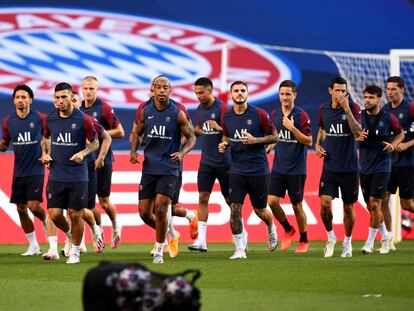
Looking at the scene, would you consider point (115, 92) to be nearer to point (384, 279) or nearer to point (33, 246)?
point (33, 246)

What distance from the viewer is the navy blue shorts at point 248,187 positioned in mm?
15836

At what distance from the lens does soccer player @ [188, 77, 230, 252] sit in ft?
57.6

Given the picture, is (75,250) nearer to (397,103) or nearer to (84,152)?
(84,152)

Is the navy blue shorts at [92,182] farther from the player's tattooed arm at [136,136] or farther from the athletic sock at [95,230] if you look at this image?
the player's tattooed arm at [136,136]

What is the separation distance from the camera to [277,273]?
13227 millimetres

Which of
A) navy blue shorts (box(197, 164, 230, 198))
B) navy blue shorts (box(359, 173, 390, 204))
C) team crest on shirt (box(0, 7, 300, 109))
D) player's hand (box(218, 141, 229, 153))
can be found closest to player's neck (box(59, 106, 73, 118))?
player's hand (box(218, 141, 229, 153))

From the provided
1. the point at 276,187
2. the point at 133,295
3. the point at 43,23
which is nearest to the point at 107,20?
the point at 43,23

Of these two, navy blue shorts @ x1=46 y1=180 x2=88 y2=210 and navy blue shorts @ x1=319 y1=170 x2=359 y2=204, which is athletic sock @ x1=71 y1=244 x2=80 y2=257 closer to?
navy blue shorts @ x1=46 y1=180 x2=88 y2=210

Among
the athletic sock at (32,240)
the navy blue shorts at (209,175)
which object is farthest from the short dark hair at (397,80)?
the athletic sock at (32,240)

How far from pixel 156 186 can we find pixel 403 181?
4.75 metres

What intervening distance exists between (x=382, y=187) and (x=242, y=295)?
20.3 ft

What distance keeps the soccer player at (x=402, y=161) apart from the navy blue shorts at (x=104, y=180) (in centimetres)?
425

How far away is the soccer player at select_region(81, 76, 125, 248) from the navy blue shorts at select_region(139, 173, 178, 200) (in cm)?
245

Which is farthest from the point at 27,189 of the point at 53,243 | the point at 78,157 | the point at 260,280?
the point at 260,280
